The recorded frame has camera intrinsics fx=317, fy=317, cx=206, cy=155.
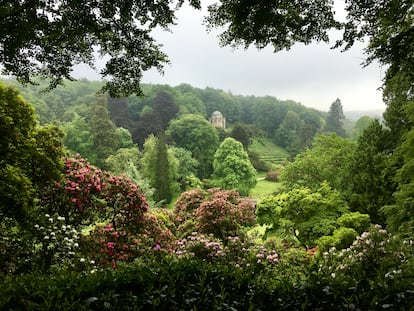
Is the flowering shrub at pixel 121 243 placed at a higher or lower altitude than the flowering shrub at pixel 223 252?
higher

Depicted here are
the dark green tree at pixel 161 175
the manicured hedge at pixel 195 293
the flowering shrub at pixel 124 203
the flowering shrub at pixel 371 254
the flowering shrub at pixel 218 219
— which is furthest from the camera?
the dark green tree at pixel 161 175

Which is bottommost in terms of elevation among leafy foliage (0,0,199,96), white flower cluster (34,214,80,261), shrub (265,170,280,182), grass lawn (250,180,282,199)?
grass lawn (250,180,282,199)

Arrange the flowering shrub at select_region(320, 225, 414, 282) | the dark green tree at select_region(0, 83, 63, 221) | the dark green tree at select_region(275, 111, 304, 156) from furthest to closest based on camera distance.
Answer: the dark green tree at select_region(275, 111, 304, 156), the flowering shrub at select_region(320, 225, 414, 282), the dark green tree at select_region(0, 83, 63, 221)

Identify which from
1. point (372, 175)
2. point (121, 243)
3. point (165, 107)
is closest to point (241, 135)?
point (165, 107)

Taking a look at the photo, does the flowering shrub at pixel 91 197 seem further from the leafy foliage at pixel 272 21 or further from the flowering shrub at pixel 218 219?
the leafy foliage at pixel 272 21

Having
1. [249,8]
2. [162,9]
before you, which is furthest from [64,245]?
[249,8]

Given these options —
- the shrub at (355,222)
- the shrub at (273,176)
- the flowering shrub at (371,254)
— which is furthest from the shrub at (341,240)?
the shrub at (273,176)

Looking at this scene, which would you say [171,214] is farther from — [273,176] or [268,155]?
[268,155]

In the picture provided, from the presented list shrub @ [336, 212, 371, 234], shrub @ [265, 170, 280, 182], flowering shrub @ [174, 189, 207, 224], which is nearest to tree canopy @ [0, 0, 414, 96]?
shrub @ [336, 212, 371, 234]

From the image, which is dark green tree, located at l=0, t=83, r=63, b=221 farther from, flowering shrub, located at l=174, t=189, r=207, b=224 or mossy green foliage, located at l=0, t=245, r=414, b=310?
flowering shrub, located at l=174, t=189, r=207, b=224

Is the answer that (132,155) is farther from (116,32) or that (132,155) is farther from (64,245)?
(116,32)

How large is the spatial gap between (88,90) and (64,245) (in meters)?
71.0

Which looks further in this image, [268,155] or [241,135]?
[268,155]

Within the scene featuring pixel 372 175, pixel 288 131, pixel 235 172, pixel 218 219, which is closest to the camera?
pixel 218 219
